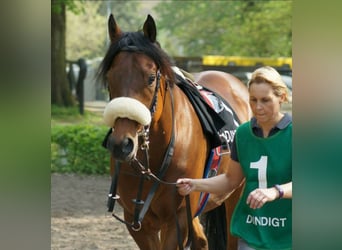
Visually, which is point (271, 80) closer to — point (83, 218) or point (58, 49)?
point (83, 218)

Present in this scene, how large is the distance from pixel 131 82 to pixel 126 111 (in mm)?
285

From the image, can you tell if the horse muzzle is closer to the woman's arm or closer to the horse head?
the horse head

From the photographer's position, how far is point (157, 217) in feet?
15.5

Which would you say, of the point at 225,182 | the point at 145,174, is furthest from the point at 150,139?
the point at 225,182

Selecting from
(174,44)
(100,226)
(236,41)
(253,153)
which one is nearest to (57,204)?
(100,226)

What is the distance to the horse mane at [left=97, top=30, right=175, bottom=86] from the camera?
14.3ft

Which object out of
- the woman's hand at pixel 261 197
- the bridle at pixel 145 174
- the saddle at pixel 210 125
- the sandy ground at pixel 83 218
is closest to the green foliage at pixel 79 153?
the sandy ground at pixel 83 218

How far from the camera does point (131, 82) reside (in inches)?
165

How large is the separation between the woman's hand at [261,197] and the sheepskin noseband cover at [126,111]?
102 centimetres

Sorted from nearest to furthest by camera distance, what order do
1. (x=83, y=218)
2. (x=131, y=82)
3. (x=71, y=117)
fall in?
(x=131, y=82) < (x=83, y=218) < (x=71, y=117)

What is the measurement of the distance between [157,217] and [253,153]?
1409mm

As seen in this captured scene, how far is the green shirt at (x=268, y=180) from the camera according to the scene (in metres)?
3.38
